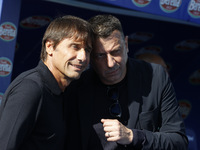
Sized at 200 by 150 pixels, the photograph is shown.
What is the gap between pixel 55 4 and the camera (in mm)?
2738

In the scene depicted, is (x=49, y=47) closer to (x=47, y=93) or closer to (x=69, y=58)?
(x=69, y=58)

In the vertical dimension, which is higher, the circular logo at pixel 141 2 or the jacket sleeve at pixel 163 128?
the circular logo at pixel 141 2

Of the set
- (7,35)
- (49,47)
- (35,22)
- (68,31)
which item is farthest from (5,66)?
(35,22)

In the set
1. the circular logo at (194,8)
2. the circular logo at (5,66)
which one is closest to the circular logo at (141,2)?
the circular logo at (194,8)

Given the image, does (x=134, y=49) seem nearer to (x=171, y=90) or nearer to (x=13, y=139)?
(x=171, y=90)

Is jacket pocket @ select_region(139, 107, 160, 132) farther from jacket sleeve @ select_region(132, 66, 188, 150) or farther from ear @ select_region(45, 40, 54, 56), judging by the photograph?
ear @ select_region(45, 40, 54, 56)

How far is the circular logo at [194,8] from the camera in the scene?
2574 mm

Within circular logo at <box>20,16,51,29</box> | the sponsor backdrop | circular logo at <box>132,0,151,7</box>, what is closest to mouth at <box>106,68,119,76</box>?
the sponsor backdrop

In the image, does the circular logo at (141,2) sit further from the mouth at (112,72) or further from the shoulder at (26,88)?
the shoulder at (26,88)

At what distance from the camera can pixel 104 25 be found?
1835mm

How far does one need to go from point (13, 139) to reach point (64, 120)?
38 cm

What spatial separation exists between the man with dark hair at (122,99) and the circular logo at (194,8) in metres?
0.92

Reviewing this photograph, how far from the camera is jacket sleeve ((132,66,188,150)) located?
164 cm

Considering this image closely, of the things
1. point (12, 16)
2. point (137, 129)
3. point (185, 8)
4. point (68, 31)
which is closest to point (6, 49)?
point (12, 16)
